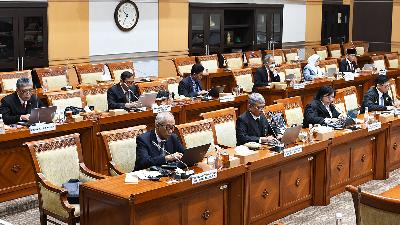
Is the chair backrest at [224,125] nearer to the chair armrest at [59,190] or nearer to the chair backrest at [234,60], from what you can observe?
the chair armrest at [59,190]

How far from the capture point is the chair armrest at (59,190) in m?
5.40

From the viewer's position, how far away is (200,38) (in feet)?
47.5

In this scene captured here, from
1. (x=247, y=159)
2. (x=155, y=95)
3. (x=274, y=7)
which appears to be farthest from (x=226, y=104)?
(x=274, y=7)

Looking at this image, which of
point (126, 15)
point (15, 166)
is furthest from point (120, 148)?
point (126, 15)

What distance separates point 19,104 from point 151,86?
208 centimetres

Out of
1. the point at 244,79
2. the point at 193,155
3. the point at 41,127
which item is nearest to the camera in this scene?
the point at 193,155

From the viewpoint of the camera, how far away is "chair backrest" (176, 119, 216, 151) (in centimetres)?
655

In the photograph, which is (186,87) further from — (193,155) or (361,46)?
(361,46)

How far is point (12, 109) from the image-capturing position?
7.60 meters

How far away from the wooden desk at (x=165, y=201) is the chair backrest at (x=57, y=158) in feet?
2.36

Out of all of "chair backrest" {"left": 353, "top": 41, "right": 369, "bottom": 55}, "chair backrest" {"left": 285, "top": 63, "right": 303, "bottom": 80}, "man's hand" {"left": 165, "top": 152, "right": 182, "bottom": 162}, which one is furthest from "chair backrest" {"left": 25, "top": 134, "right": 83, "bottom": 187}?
"chair backrest" {"left": 353, "top": 41, "right": 369, "bottom": 55}

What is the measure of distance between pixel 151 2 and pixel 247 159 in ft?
26.0

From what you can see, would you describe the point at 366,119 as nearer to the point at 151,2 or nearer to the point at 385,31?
the point at 151,2

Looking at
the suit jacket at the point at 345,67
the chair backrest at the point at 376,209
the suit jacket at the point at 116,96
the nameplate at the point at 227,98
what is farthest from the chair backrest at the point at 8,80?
the chair backrest at the point at 376,209
